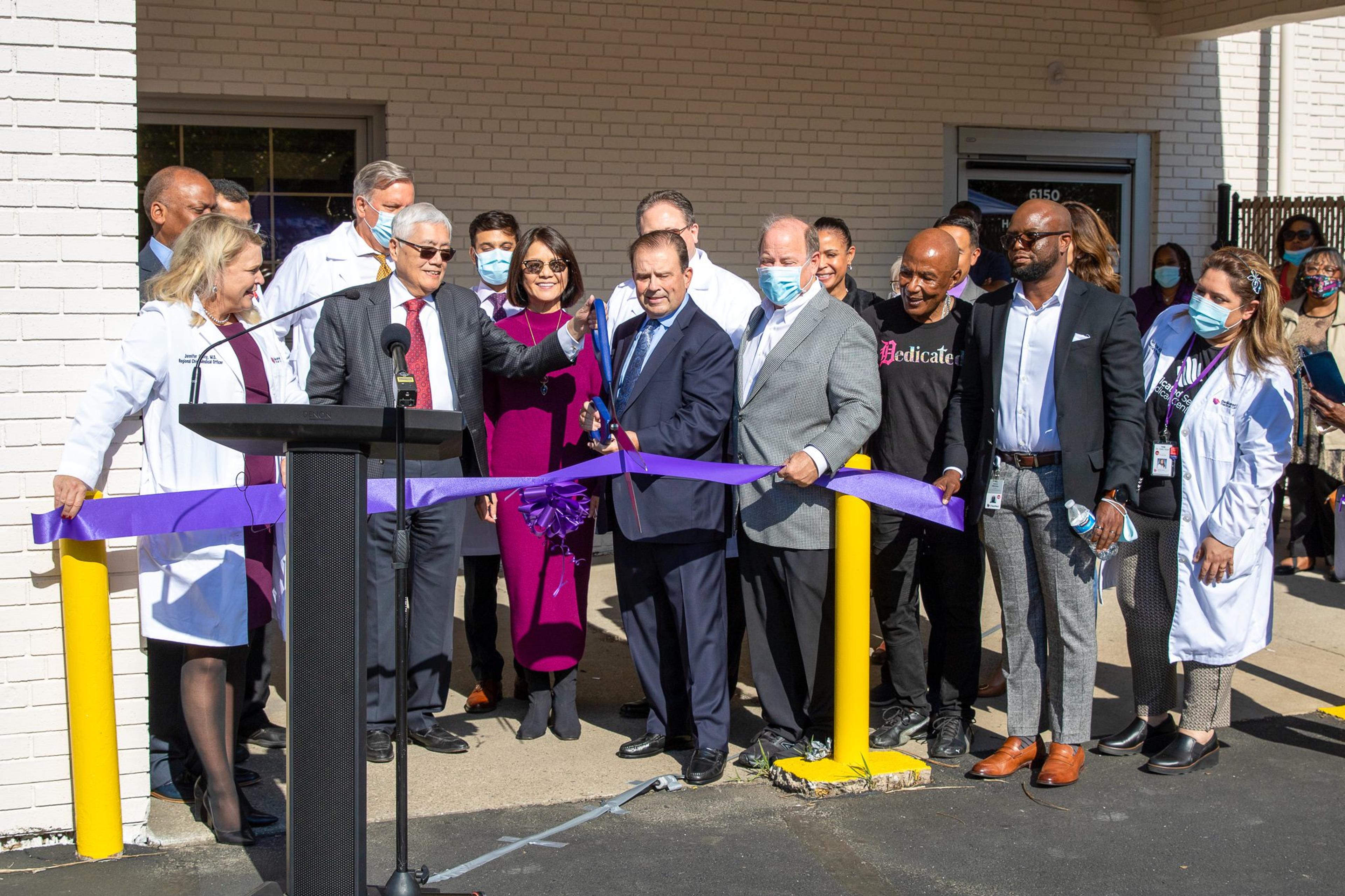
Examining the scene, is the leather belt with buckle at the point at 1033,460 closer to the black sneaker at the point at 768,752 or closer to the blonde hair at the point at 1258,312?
the blonde hair at the point at 1258,312

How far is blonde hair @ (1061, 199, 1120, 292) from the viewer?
5238 mm

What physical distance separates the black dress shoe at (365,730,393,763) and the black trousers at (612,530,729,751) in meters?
1.01

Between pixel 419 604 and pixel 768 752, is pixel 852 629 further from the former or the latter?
pixel 419 604

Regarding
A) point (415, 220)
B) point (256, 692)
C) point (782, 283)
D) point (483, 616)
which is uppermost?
point (415, 220)

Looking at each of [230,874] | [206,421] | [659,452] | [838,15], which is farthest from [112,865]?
[838,15]

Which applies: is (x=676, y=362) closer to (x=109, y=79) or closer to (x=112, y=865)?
(x=109, y=79)

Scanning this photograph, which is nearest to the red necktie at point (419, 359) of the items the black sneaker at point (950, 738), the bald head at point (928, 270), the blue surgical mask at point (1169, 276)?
the bald head at point (928, 270)

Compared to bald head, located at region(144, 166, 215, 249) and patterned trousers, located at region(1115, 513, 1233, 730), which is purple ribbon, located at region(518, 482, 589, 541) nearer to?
bald head, located at region(144, 166, 215, 249)

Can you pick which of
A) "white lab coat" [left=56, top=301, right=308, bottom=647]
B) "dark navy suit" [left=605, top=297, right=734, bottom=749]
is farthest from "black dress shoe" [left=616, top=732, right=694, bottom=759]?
"white lab coat" [left=56, top=301, right=308, bottom=647]

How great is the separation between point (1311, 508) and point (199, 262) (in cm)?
701

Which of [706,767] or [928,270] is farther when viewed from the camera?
[928,270]

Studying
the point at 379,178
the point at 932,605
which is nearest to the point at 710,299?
the point at 379,178

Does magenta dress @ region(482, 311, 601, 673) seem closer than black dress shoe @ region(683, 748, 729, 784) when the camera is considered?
No

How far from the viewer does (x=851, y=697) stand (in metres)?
4.93
